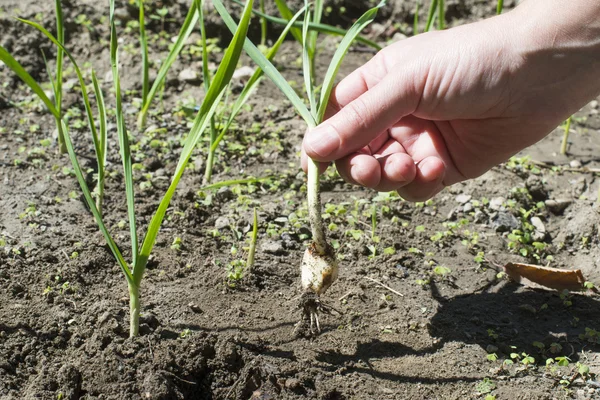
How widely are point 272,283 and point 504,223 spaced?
3.02 ft

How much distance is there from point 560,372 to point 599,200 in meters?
0.94

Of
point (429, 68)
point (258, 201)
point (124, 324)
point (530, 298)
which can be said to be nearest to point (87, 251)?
point (124, 324)

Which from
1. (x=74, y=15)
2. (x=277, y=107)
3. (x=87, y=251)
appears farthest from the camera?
(x=74, y=15)

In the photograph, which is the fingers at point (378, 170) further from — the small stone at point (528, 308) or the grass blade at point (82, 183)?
the grass blade at point (82, 183)

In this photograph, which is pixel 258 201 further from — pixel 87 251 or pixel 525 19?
pixel 525 19

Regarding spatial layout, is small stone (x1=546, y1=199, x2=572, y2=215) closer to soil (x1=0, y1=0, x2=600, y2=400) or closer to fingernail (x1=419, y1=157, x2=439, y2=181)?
soil (x1=0, y1=0, x2=600, y2=400)

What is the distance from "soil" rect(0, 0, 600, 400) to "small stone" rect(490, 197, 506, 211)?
14 millimetres

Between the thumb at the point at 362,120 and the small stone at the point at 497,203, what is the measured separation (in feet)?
2.76

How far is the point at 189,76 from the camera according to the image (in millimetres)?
3217

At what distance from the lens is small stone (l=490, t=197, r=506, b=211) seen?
2.54m

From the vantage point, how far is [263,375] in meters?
1.71

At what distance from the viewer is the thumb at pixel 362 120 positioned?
1.80 meters

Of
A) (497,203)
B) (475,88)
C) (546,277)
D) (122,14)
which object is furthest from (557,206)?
(122,14)

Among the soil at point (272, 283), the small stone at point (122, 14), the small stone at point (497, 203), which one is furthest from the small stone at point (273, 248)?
the small stone at point (122, 14)
